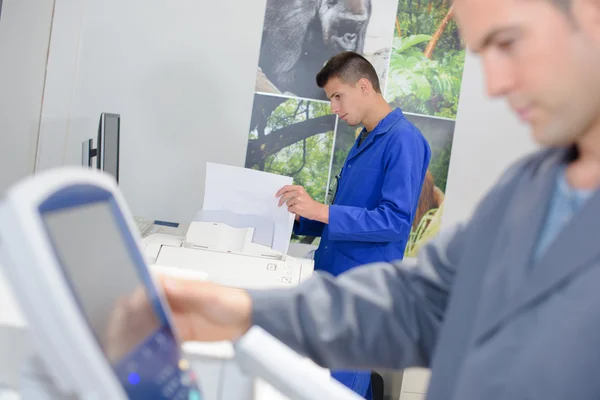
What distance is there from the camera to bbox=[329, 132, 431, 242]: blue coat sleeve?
2096mm

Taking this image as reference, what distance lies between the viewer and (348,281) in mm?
840

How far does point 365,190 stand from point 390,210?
0.52ft

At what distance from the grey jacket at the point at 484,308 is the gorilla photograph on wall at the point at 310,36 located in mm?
1967

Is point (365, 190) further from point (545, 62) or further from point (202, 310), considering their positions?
point (545, 62)

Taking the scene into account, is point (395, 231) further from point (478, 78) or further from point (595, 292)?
point (595, 292)

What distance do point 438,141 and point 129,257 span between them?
245 centimetres

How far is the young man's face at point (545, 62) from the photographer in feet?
1.88

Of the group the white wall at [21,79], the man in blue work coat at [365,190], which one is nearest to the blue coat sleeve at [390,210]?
the man in blue work coat at [365,190]

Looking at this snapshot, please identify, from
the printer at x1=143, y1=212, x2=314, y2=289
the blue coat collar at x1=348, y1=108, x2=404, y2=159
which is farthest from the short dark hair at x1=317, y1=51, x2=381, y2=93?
the printer at x1=143, y1=212, x2=314, y2=289

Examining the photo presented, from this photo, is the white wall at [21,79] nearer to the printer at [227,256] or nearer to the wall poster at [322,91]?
the printer at [227,256]

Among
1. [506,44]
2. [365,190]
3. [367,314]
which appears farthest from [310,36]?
[506,44]

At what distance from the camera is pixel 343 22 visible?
2717 mm

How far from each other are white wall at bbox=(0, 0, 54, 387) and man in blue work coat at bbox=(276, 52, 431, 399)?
2.99ft

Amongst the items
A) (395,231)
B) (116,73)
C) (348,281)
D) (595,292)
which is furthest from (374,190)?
(595,292)
